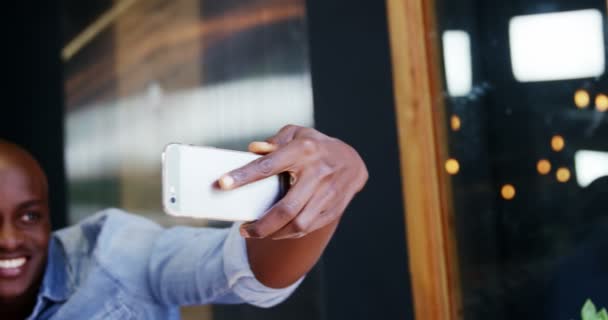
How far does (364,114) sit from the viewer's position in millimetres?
1578

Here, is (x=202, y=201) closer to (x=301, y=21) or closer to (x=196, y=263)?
(x=196, y=263)

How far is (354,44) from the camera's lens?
1.60m

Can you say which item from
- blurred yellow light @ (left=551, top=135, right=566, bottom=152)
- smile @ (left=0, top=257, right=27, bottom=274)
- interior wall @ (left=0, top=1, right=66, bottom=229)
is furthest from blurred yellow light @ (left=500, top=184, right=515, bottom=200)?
interior wall @ (left=0, top=1, right=66, bottom=229)

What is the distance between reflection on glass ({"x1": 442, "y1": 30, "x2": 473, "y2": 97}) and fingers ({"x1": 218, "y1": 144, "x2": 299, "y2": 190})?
79cm

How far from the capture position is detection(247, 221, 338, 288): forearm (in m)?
0.79

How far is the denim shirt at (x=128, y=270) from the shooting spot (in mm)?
997

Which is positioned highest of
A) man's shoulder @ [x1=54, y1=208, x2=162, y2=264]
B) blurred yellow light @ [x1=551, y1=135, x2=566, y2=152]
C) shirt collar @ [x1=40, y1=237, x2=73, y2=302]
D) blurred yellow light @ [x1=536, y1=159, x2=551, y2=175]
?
blurred yellow light @ [x1=551, y1=135, x2=566, y2=152]

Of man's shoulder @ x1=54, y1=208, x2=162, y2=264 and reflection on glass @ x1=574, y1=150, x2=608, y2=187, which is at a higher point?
reflection on glass @ x1=574, y1=150, x2=608, y2=187

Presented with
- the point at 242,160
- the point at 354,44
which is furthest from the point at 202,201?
the point at 354,44

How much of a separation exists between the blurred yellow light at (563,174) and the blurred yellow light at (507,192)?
10 centimetres

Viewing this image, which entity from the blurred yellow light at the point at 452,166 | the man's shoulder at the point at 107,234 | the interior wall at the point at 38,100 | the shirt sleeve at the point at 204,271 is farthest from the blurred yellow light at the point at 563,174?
the interior wall at the point at 38,100

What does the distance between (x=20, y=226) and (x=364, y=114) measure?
0.72 meters

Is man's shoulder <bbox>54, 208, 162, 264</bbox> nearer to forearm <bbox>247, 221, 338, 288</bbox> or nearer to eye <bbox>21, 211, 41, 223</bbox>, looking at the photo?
eye <bbox>21, 211, 41, 223</bbox>

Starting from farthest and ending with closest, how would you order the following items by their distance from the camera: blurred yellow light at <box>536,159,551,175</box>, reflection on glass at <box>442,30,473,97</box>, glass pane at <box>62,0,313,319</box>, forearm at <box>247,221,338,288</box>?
glass pane at <box>62,0,313,319</box> → reflection on glass at <box>442,30,473,97</box> → blurred yellow light at <box>536,159,551,175</box> → forearm at <box>247,221,338,288</box>
